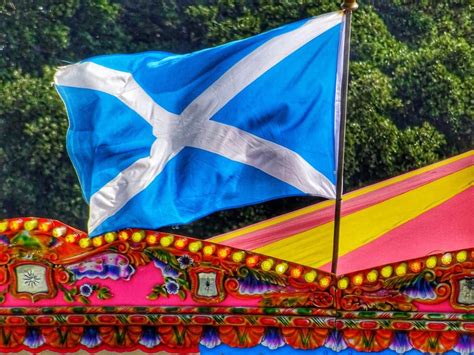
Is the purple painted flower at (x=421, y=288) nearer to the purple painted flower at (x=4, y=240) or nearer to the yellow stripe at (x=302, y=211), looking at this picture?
the yellow stripe at (x=302, y=211)

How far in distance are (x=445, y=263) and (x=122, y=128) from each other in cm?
181

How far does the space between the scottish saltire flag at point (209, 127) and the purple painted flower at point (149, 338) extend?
739mm

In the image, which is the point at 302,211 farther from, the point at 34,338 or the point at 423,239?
the point at 34,338

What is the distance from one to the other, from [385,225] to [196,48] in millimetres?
4689

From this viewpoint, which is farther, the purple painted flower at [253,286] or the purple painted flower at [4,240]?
the purple painted flower at [4,240]

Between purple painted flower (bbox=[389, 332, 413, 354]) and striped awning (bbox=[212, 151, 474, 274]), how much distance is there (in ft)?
2.23

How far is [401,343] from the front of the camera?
6227mm

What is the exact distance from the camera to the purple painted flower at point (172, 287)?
6320 mm

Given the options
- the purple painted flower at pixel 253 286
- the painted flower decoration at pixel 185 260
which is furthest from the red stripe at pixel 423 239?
the painted flower decoration at pixel 185 260

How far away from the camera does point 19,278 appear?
6449 mm

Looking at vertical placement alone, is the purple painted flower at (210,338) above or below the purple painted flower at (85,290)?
below

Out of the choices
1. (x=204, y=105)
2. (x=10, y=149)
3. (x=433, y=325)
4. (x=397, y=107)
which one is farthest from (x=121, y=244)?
(x=397, y=107)

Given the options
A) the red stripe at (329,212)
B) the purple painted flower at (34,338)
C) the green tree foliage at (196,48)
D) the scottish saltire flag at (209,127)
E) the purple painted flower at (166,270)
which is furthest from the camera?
the green tree foliage at (196,48)

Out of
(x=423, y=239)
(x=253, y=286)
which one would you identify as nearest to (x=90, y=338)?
(x=253, y=286)
